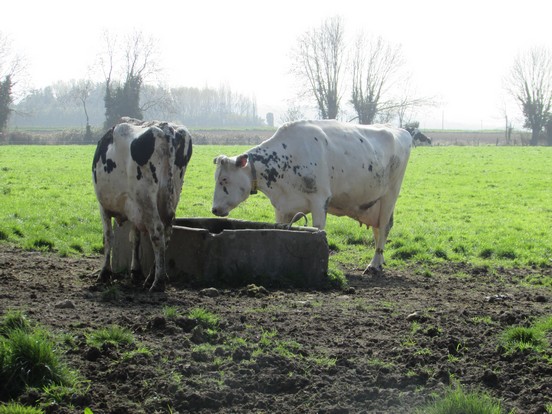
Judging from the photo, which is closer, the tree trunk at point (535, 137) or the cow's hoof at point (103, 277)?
the cow's hoof at point (103, 277)

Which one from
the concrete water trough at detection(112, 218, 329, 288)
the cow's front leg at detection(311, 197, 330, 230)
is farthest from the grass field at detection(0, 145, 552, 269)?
the concrete water trough at detection(112, 218, 329, 288)

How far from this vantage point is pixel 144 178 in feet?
27.3

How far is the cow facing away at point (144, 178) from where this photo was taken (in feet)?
27.3

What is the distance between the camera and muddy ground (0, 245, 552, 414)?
16.5 feet

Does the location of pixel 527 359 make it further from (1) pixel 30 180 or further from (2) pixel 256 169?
(1) pixel 30 180

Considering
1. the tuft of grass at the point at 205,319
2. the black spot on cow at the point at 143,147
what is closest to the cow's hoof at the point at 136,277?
the black spot on cow at the point at 143,147

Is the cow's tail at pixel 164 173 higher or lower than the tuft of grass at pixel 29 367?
higher

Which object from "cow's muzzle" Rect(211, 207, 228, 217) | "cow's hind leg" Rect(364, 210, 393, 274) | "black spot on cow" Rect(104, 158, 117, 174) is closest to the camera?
"black spot on cow" Rect(104, 158, 117, 174)

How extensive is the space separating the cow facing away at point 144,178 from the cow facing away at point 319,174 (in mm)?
2163

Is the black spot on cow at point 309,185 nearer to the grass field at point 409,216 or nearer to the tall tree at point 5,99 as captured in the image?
the grass field at point 409,216

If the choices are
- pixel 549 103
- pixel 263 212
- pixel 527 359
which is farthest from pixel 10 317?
pixel 549 103

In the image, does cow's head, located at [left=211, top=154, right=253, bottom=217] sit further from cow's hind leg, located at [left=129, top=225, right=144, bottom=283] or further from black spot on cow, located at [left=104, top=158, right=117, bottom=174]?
black spot on cow, located at [left=104, top=158, right=117, bottom=174]

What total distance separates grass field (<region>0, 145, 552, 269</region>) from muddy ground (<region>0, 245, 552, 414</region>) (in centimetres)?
359

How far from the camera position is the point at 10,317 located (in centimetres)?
602
